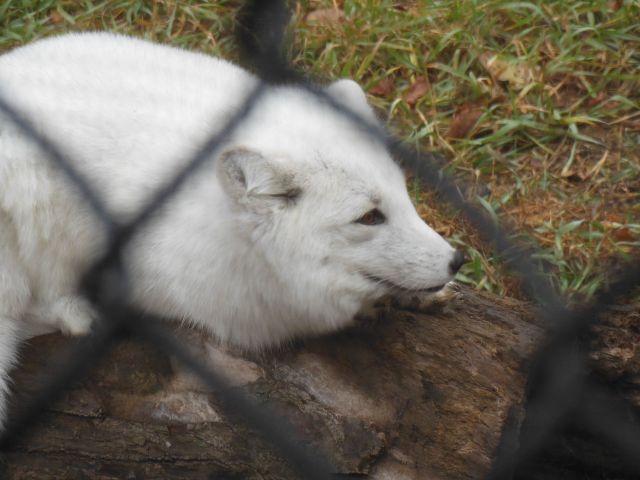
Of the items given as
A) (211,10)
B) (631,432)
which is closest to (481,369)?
(631,432)

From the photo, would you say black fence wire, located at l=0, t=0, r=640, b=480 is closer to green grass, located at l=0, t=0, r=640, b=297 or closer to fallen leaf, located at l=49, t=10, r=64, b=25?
green grass, located at l=0, t=0, r=640, b=297

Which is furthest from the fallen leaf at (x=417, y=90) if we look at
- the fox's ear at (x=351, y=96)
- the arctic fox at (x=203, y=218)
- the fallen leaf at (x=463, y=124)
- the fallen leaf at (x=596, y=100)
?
the arctic fox at (x=203, y=218)

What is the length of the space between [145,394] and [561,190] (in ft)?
7.44

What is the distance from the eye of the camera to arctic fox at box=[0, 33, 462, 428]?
2.52 m

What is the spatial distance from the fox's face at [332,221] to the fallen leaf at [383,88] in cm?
181

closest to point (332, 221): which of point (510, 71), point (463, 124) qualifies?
point (463, 124)

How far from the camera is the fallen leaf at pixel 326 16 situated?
4.62m

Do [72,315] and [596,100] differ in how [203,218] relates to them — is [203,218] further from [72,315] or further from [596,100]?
[596,100]

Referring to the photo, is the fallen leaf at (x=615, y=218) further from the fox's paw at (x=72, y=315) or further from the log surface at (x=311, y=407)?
the fox's paw at (x=72, y=315)

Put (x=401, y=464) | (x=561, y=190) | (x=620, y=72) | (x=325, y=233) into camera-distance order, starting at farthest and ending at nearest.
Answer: (x=620, y=72)
(x=561, y=190)
(x=325, y=233)
(x=401, y=464)

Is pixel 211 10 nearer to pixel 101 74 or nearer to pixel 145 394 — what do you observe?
pixel 101 74

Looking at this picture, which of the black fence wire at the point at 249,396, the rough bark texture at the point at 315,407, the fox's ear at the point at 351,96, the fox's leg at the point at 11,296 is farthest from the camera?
the fox's ear at the point at 351,96

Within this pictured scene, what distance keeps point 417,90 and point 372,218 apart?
6.51ft

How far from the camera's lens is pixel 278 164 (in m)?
2.44
